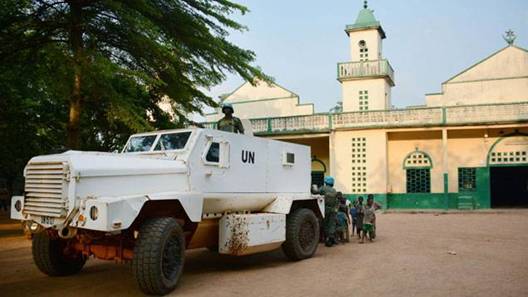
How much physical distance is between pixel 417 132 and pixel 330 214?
1628 centimetres

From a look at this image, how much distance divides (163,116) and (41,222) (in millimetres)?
11135

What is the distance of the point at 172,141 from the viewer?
788cm

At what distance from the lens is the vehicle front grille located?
6176mm

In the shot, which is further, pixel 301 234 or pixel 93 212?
pixel 301 234

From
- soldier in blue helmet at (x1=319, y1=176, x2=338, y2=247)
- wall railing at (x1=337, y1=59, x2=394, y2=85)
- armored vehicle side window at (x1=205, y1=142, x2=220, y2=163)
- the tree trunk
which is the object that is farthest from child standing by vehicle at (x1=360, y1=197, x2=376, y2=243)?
wall railing at (x1=337, y1=59, x2=394, y2=85)

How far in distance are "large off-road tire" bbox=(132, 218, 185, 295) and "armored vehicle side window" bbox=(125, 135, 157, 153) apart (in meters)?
1.91

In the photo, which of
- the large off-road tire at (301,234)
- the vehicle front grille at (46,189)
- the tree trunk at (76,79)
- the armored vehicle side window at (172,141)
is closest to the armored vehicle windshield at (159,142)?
the armored vehicle side window at (172,141)

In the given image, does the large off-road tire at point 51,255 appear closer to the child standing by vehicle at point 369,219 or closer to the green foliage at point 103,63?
the green foliage at point 103,63

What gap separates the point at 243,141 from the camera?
859 centimetres

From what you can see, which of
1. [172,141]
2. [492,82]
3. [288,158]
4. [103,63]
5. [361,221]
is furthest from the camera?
[492,82]

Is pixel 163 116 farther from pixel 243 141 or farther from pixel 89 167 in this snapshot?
pixel 89 167

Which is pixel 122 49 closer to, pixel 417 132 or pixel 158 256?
pixel 158 256

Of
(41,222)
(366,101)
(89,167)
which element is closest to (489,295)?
(89,167)

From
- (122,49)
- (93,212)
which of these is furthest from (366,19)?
(93,212)
